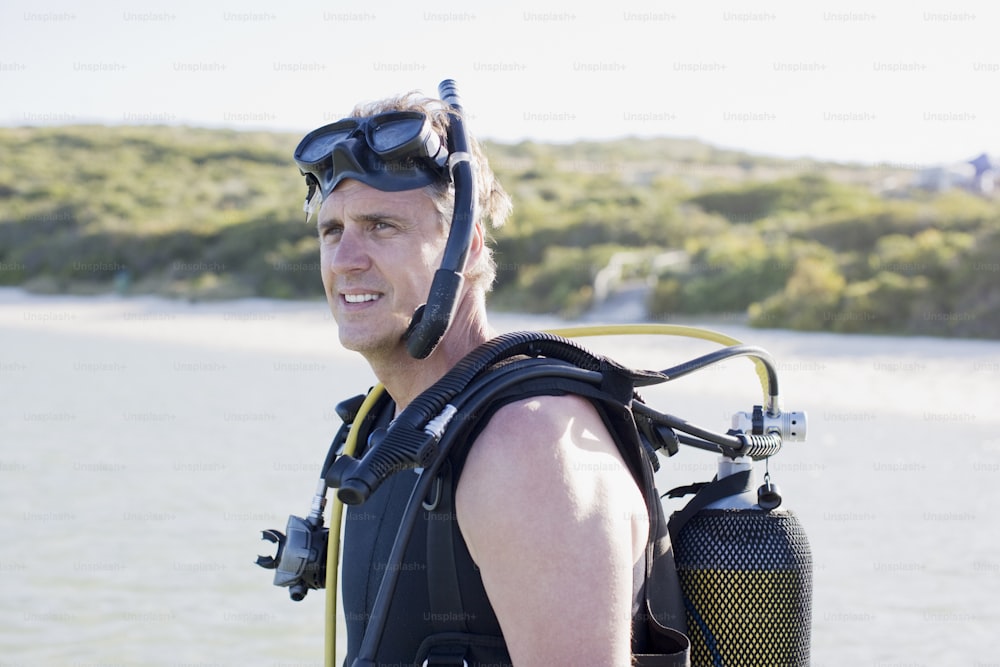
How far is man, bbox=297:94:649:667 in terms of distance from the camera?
1.40 m

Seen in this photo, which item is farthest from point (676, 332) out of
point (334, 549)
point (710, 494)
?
point (334, 549)

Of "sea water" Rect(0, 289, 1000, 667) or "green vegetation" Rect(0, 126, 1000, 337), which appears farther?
"green vegetation" Rect(0, 126, 1000, 337)

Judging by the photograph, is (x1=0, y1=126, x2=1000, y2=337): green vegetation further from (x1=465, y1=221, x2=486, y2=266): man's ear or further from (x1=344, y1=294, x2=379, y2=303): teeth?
(x1=344, y1=294, x2=379, y2=303): teeth

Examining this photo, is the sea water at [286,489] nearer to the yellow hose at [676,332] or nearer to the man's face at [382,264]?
the yellow hose at [676,332]

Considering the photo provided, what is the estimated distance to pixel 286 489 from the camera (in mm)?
8133

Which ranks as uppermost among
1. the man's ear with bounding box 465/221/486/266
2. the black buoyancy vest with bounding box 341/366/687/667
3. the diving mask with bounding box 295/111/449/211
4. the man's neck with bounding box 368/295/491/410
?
the diving mask with bounding box 295/111/449/211

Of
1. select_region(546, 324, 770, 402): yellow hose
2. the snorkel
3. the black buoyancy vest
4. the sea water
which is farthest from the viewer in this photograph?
the sea water

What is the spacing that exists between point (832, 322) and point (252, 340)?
7984mm

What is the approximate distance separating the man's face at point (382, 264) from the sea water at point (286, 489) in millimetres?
4038

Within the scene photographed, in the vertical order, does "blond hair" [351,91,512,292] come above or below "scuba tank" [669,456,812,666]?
above

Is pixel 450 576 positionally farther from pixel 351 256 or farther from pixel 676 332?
pixel 676 332

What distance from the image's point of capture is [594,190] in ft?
103

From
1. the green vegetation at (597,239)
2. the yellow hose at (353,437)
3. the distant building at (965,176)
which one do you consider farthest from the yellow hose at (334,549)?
the distant building at (965,176)

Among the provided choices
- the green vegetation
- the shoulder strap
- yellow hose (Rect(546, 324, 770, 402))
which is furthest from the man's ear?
the green vegetation
